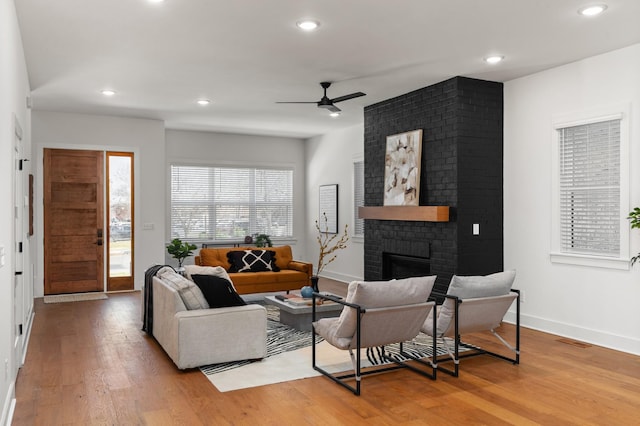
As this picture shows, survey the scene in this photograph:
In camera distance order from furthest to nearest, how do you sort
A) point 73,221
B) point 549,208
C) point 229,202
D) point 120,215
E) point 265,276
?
point 229,202 → point 120,215 → point 73,221 → point 265,276 → point 549,208

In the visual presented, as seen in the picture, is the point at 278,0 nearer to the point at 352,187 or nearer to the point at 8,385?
the point at 8,385

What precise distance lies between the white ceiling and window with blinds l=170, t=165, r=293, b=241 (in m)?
3.02

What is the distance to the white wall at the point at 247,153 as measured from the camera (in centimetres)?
984

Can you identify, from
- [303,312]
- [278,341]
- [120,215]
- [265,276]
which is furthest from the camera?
[120,215]

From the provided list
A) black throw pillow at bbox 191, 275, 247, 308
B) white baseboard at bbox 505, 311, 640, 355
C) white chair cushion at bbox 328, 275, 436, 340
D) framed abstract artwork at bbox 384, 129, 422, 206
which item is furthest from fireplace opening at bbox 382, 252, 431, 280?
black throw pillow at bbox 191, 275, 247, 308

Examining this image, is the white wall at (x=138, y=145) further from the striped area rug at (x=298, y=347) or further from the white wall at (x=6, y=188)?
the white wall at (x=6, y=188)

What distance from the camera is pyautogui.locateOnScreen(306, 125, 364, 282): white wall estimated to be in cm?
926

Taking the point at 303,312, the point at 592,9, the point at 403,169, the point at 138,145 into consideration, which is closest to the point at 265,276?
the point at 303,312

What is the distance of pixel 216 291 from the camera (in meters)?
4.42

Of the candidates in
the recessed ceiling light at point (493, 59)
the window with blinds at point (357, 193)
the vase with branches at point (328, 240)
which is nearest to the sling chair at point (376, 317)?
the recessed ceiling light at point (493, 59)

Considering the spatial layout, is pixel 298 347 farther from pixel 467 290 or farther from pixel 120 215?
pixel 120 215

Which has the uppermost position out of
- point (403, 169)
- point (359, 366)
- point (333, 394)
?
point (403, 169)

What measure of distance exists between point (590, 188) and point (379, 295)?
2778 mm

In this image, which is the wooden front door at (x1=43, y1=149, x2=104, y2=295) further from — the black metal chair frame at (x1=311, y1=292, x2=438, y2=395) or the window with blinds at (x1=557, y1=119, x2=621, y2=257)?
the window with blinds at (x1=557, y1=119, x2=621, y2=257)
